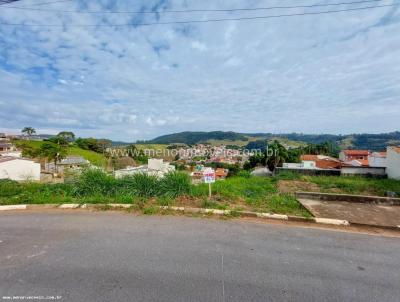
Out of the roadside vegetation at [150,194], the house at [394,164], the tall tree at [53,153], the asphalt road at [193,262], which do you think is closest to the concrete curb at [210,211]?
the roadside vegetation at [150,194]

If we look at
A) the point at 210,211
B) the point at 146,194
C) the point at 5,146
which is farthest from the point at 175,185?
the point at 5,146

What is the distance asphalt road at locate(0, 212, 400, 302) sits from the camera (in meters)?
2.47

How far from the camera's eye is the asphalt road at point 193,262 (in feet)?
8.11

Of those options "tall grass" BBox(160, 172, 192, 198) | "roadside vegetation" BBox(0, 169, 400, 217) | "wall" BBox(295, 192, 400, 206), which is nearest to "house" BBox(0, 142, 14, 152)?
"roadside vegetation" BBox(0, 169, 400, 217)

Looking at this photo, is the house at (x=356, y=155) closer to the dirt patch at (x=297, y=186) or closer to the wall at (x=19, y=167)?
the dirt patch at (x=297, y=186)

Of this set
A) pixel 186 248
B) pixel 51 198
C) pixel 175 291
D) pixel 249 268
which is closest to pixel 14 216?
pixel 51 198

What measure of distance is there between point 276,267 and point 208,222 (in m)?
1.99

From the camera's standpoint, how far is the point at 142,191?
6688mm

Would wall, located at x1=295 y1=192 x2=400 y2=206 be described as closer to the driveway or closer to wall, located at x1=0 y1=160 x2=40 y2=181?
the driveway

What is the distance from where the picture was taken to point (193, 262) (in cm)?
309

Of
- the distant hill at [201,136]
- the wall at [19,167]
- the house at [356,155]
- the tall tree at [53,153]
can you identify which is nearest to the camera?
the wall at [19,167]

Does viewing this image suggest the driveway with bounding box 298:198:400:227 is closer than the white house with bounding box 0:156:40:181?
Yes

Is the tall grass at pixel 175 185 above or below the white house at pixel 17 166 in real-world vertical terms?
above

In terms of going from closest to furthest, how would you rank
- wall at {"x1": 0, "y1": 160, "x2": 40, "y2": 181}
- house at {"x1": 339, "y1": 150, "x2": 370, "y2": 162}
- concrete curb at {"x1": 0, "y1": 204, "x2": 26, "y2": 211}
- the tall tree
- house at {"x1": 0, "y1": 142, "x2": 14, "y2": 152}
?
concrete curb at {"x1": 0, "y1": 204, "x2": 26, "y2": 211} < wall at {"x1": 0, "y1": 160, "x2": 40, "y2": 181} < the tall tree < house at {"x1": 339, "y1": 150, "x2": 370, "y2": 162} < house at {"x1": 0, "y1": 142, "x2": 14, "y2": 152}
